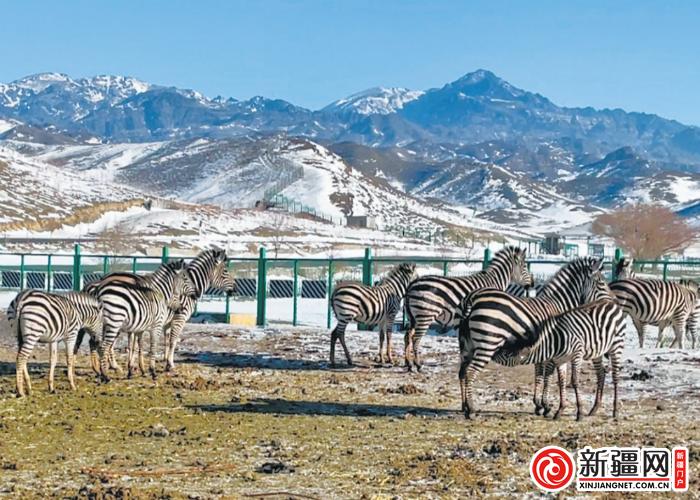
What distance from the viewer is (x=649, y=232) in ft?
288

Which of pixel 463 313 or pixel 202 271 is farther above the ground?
pixel 202 271

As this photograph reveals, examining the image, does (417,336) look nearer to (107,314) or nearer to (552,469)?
(107,314)

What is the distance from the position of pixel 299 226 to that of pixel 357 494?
100 meters

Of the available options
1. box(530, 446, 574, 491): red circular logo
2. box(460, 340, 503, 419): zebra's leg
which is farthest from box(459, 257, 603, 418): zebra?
box(530, 446, 574, 491): red circular logo

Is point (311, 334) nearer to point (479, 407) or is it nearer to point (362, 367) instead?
point (362, 367)

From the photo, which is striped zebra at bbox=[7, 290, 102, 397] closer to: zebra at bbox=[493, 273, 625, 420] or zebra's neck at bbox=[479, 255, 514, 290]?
zebra at bbox=[493, 273, 625, 420]

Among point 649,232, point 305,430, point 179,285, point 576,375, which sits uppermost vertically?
point 649,232

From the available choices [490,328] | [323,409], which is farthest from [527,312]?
[323,409]

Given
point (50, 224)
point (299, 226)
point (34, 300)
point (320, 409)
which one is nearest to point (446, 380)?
point (320, 409)

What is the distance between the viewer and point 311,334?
22.0 meters

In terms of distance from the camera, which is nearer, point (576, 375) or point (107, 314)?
point (576, 375)

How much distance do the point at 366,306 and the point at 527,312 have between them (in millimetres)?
5765

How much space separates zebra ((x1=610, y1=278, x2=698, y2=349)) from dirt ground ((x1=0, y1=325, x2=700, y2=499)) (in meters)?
1.44

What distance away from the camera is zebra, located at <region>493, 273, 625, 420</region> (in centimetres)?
1170
